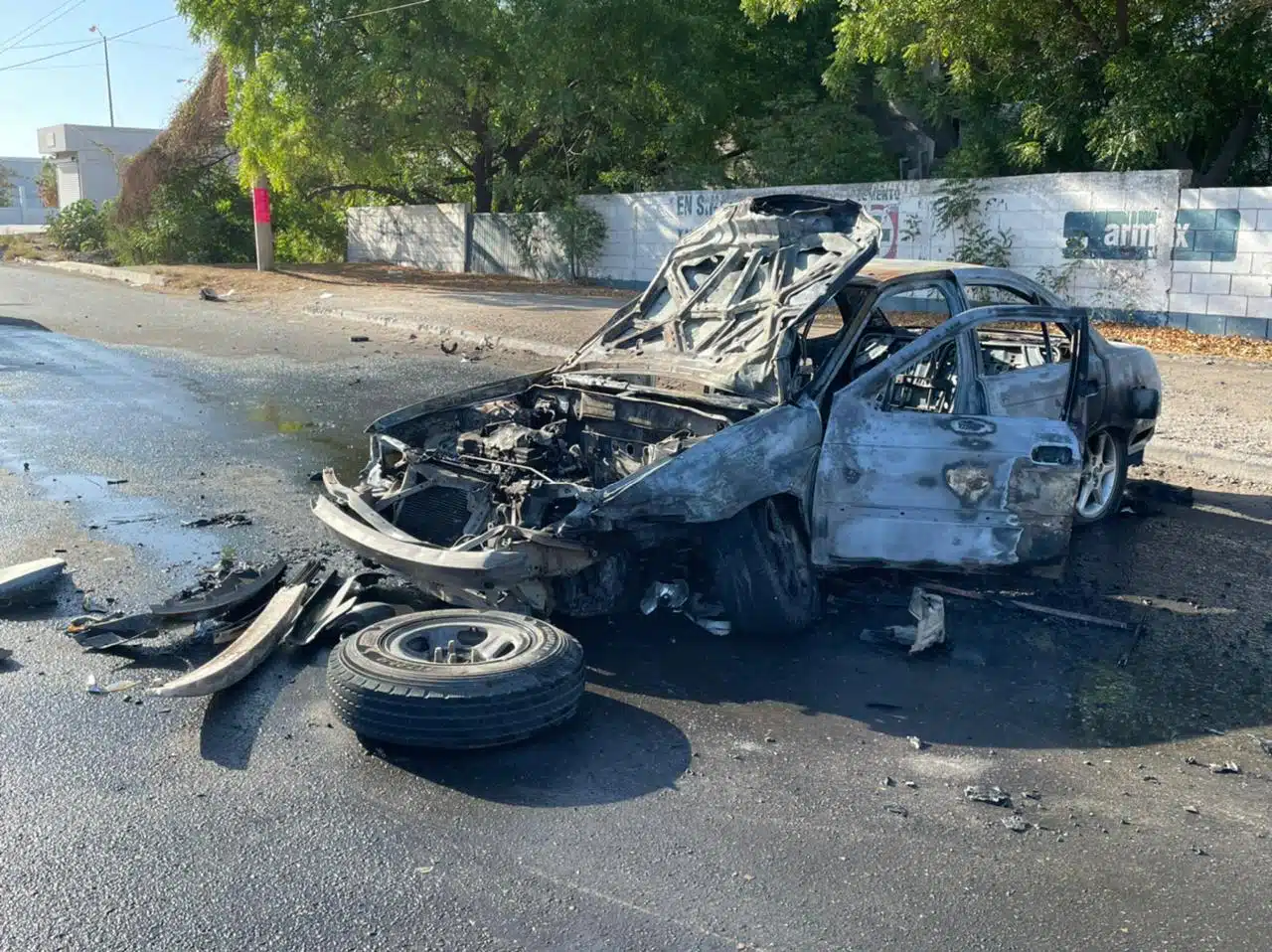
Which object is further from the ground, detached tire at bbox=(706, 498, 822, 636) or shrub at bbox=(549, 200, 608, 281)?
shrub at bbox=(549, 200, 608, 281)

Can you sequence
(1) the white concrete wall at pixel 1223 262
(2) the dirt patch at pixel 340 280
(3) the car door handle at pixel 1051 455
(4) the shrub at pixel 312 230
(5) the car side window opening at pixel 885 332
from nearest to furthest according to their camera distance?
1. (3) the car door handle at pixel 1051 455
2. (5) the car side window opening at pixel 885 332
3. (1) the white concrete wall at pixel 1223 262
4. (2) the dirt patch at pixel 340 280
5. (4) the shrub at pixel 312 230

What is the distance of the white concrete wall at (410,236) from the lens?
87.7ft

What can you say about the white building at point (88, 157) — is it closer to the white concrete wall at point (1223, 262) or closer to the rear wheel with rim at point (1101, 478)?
the white concrete wall at point (1223, 262)

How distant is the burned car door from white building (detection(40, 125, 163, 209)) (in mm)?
62546

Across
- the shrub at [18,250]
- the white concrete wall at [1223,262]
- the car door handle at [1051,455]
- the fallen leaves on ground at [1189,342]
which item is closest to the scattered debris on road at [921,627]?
the car door handle at [1051,455]

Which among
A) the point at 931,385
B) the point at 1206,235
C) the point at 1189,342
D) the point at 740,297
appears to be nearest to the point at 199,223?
the point at 1206,235

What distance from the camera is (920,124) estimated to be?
69.5 feet

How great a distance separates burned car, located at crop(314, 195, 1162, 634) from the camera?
499 centimetres

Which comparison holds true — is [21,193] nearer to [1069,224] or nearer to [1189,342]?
[1069,224]

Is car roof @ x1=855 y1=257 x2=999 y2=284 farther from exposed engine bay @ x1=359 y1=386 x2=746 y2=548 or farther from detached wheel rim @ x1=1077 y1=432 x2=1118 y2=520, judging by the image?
detached wheel rim @ x1=1077 y1=432 x2=1118 y2=520

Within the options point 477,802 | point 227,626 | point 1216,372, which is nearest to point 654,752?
point 477,802

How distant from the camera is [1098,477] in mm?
7539

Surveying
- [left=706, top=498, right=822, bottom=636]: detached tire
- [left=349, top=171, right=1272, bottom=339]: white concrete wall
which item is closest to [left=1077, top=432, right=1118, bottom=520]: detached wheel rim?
[left=706, top=498, right=822, bottom=636]: detached tire

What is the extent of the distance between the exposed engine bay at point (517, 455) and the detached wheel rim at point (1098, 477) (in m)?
3.03
